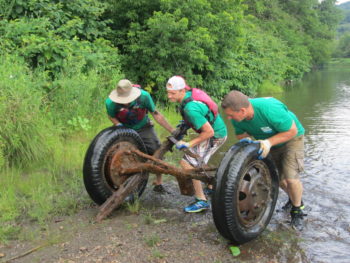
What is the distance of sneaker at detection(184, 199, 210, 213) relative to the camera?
4496 millimetres

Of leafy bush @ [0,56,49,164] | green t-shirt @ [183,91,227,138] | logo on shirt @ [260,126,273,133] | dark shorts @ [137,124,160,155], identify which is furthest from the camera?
dark shorts @ [137,124,160,155]

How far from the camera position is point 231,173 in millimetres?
3371

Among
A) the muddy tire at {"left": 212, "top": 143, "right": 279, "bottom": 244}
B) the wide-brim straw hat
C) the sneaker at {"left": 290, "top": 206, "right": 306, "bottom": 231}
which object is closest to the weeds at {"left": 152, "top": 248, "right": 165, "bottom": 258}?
the muddy tire at {"left": 212, "top": 143, "right": 279, "bottom": 244}

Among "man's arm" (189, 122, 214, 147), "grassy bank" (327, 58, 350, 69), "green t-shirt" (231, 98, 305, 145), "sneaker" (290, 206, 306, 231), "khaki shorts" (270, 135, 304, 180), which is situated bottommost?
"grassy bank" (327, 58, 350, 69)

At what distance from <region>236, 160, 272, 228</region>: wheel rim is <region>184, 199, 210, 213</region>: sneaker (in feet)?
2.54

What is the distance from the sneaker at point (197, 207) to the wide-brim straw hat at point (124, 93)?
158 centimetres

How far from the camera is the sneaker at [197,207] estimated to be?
14.8 ft

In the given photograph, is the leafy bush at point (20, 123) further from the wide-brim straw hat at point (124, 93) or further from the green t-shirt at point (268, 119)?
Answer: the green t-shirt at point (268, 119)

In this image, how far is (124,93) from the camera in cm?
454

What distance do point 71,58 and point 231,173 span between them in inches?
209

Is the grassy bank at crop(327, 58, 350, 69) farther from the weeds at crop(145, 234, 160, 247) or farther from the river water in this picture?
the weeds at crop(145, 234, 160, 247)

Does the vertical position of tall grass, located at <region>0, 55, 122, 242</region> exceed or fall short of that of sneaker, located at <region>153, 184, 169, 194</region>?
it exceeds it

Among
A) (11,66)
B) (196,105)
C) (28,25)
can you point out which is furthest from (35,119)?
(28,25)

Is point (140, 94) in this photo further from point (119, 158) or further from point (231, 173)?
point (231, 173)
